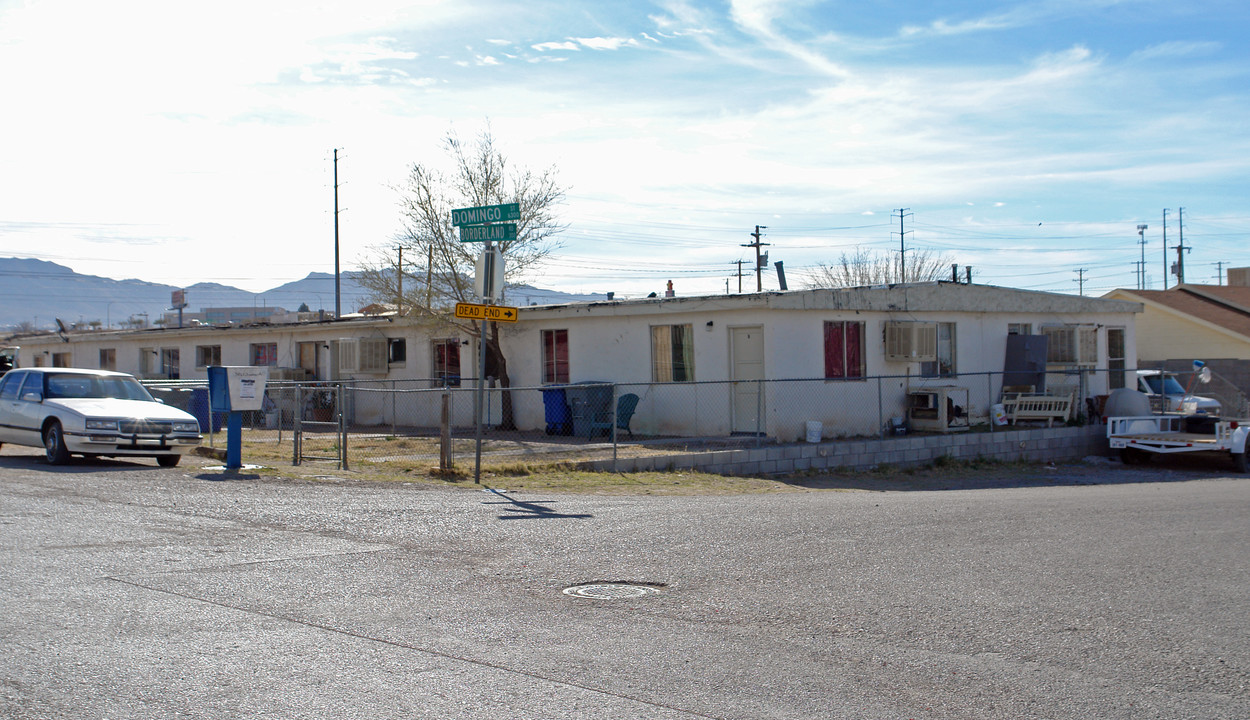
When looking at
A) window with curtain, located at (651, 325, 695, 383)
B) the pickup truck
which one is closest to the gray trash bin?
window with curtain, located at (651, 325, 695, 383)

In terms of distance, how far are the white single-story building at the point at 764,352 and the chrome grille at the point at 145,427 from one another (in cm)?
644

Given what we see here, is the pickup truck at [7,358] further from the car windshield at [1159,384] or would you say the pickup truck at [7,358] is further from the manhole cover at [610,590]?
the car windshield at [1159,384]

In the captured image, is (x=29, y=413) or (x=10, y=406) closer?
(x=29, y=413)

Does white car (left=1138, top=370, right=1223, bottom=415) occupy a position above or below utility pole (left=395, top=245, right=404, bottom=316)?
below

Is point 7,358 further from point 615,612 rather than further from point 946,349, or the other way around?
point 615,612

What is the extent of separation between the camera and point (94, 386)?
16.3m

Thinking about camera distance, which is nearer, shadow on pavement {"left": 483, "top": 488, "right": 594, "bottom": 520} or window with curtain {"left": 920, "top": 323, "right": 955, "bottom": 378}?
shadow on pavement {"left": 483, "top": 488, "right": 594, "bottom": 520}

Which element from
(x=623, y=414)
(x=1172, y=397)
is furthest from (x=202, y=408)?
(x=1172, y=397)

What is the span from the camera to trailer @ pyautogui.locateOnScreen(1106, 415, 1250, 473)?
61.4 ft

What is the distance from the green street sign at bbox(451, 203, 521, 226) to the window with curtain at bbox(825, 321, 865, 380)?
9.22m

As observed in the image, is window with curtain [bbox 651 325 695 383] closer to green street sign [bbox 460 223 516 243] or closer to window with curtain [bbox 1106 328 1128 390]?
green street sign [bbox 460 223 516 243]

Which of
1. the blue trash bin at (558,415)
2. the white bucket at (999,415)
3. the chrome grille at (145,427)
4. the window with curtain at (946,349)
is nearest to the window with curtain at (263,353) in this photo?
the blue trash bin at (558,415)

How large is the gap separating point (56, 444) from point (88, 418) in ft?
2.98

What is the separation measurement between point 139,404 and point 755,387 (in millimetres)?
10910
